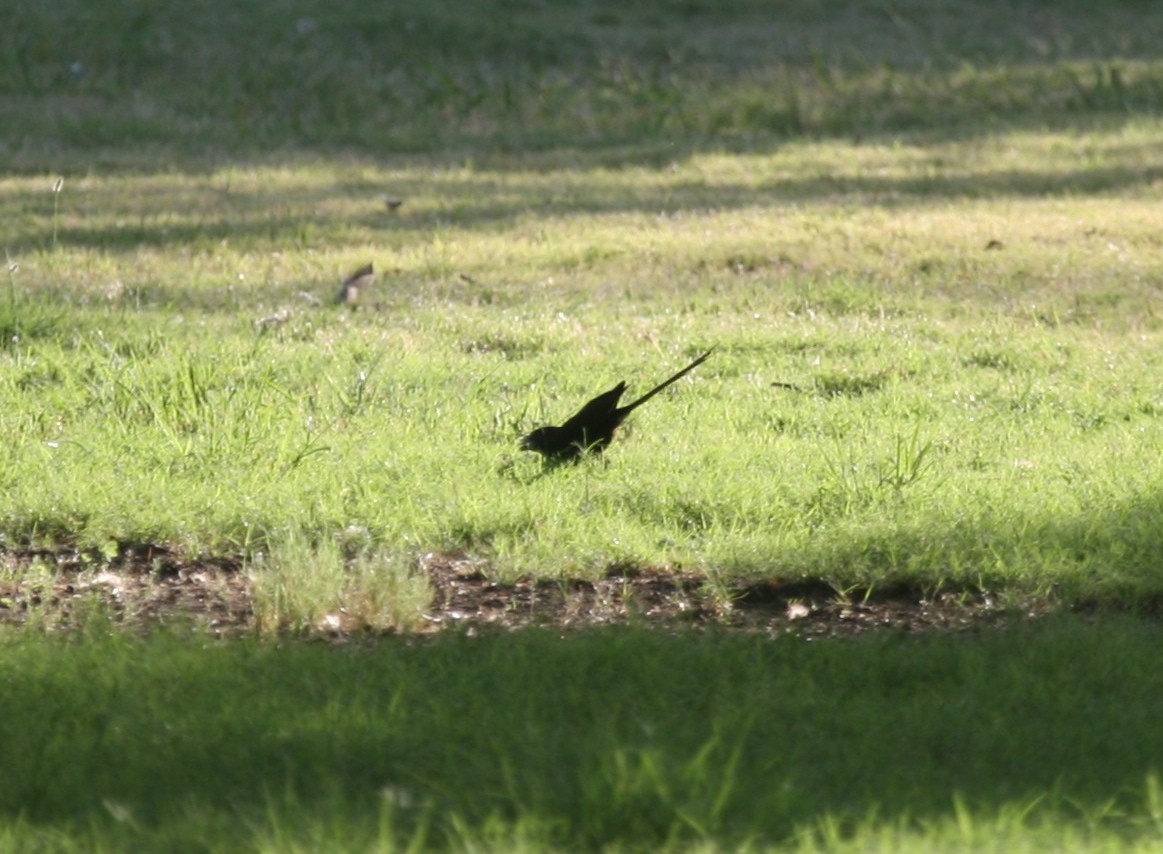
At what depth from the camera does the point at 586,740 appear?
3520mm

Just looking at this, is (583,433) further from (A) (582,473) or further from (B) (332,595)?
(B) (332,595)

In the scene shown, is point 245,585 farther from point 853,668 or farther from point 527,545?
point 853,668

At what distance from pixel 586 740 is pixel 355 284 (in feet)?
19.6

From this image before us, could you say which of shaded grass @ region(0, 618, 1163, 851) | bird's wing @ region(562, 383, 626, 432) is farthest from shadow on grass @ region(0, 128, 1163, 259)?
shaded grass @ region(0, 618, 1163, 851)

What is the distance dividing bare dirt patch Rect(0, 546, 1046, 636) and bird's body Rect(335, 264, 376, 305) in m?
3.79

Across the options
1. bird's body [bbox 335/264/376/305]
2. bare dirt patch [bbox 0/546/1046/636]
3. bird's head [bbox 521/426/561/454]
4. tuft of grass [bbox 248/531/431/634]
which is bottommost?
bare dirt patch [bbox 0/546/1046/636]

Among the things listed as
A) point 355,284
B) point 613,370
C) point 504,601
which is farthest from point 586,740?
point 355,284

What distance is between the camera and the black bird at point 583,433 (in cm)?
575

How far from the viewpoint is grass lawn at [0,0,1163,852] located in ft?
10.9

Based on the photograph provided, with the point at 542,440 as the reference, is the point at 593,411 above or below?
above

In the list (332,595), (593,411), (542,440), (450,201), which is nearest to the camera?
(332,595)

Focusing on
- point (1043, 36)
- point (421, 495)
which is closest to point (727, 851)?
point (421, 495)

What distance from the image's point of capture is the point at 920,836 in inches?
120

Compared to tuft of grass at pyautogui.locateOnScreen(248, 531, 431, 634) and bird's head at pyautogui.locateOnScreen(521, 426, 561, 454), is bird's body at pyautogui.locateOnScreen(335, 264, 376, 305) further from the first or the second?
tuft of grass at pyautogui.locateOnScreen(248, 531, 431, 634)
